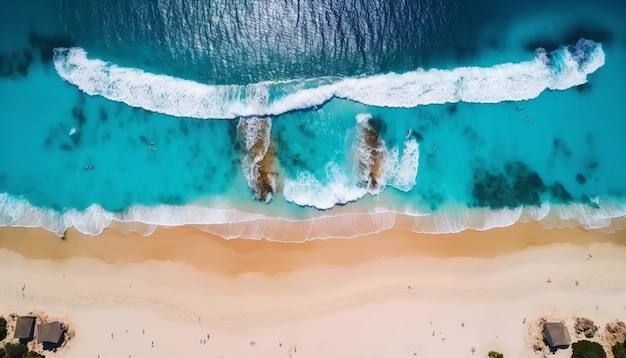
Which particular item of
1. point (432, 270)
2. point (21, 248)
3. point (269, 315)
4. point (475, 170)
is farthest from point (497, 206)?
point (21, 248)

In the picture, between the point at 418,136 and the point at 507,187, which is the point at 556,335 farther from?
the point at 418,136

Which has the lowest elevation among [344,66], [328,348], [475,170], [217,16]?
[328,348]

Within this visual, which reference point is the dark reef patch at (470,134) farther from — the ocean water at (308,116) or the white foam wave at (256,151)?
the white foam wave at (256,151)

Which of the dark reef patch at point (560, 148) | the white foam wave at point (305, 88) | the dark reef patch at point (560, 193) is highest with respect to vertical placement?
the white foam wave at point (305, 88)

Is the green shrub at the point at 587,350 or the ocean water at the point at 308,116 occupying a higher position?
the ocean water at the point at 308,116

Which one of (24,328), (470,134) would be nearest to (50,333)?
(24,328)

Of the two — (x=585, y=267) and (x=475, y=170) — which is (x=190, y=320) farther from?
(x=585, y=267)

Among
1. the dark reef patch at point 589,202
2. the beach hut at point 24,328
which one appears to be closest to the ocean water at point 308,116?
the dark reef patch at point 589,202
